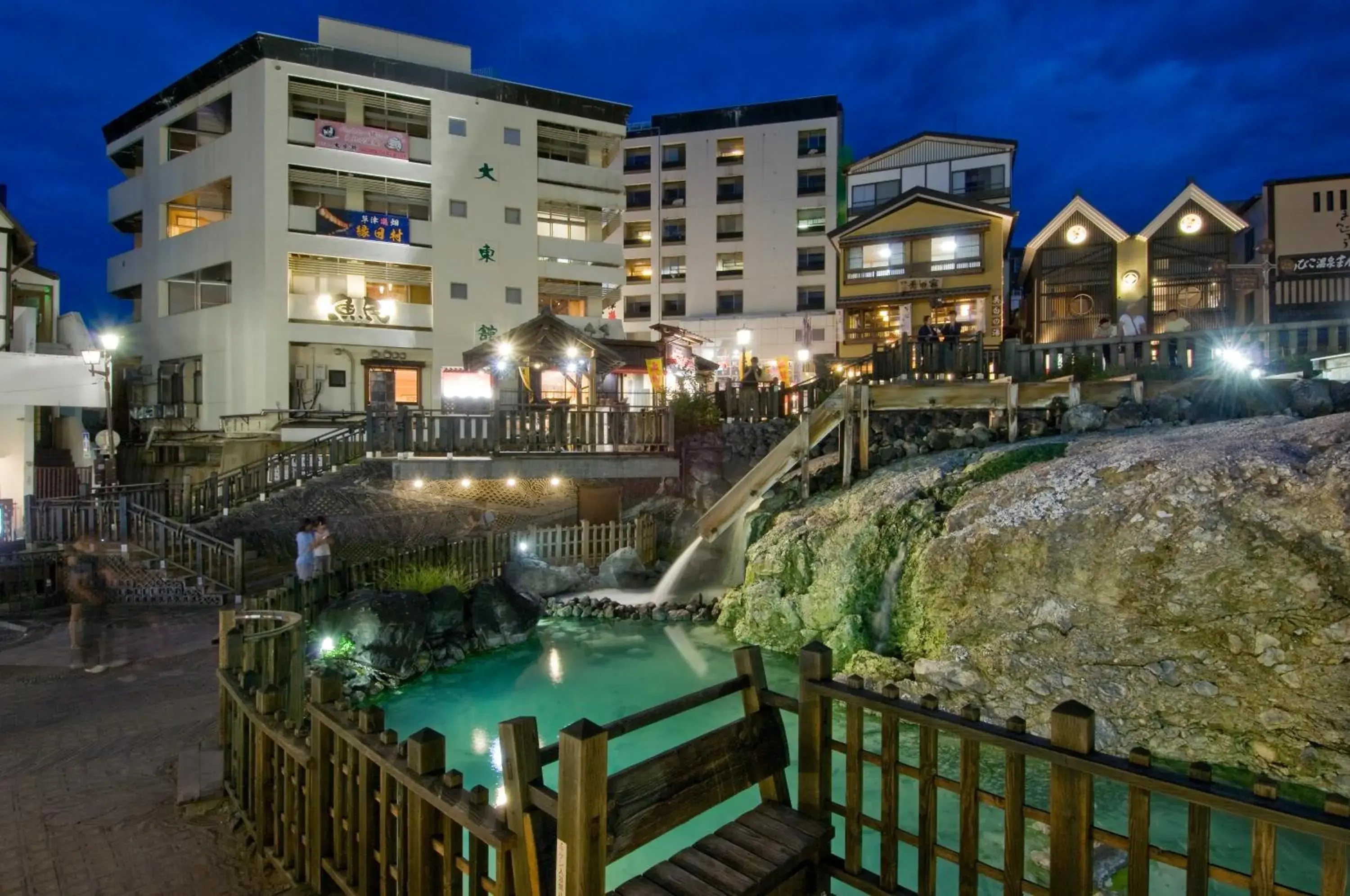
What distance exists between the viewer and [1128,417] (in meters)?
14.1

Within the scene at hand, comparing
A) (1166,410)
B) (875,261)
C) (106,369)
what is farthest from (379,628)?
(875,261)

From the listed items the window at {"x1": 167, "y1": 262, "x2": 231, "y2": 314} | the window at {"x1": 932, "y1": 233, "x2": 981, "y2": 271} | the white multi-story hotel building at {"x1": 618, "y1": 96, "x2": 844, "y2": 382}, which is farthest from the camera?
the white multi-story hotel building at {"x1": 618, "y1": 96, "x2": 844, "y2": 382}

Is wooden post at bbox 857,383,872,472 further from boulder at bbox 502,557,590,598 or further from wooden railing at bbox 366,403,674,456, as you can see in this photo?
boulder at bbox 502,557,590,598

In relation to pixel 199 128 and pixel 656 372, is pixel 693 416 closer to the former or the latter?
pixel 656 372

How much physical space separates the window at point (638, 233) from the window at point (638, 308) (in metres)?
3.64

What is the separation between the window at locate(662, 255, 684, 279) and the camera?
48.2 m

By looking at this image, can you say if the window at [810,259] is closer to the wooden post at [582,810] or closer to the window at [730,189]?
the window at [730,189]

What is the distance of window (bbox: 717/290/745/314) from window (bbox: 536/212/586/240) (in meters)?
12.3

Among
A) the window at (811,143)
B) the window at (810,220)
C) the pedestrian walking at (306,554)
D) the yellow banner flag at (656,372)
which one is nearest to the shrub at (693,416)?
the yellow banner flag at (656,372)

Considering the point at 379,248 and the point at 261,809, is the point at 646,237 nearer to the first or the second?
the point at 379,248

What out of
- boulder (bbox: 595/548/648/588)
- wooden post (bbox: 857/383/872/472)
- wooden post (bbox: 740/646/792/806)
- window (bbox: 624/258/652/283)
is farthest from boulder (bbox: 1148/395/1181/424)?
window (bbox: 624/258/652/283)

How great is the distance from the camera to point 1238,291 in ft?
91.9

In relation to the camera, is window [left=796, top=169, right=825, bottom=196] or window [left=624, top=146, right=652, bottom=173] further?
window [left=624, top=146, right=652, bottom=173]

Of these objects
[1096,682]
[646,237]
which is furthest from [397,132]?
[1096,682]
